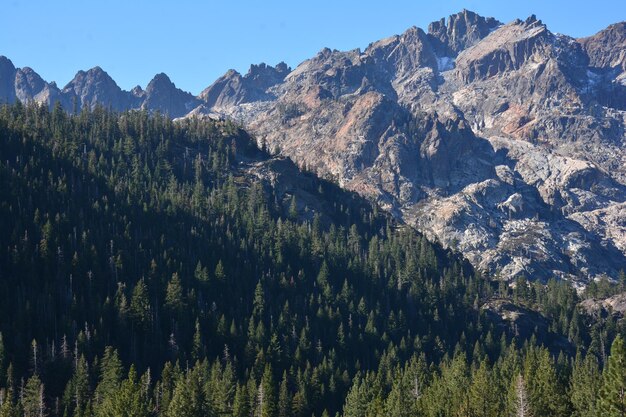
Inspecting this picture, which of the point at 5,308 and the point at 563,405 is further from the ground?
the point at 5,308

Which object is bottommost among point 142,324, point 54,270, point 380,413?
point 380,413

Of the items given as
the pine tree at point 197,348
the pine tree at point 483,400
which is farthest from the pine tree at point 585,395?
the pine tree at point 197,348

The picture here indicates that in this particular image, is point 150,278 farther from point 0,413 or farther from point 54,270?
point 0,413

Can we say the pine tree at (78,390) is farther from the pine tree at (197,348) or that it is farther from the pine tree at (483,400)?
the pine tree at (483,400)

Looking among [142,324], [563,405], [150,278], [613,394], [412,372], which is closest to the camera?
[613,394]

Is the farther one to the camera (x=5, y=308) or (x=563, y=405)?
(x=5, y=308)

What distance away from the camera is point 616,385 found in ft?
275

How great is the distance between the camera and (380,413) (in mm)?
117938

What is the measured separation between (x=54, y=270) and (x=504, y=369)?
346 feet

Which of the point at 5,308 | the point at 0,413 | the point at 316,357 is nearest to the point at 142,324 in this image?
the point at 5,308

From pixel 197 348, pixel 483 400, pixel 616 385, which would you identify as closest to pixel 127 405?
pixel 483 400

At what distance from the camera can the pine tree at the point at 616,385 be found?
273ft

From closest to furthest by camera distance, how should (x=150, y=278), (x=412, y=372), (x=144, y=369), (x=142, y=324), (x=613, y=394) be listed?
(x=613, y=394), (x=412, y=372), (x=144, y=369), (x=142, y=324), (x=150, y=278)

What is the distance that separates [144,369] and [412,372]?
185 feet
